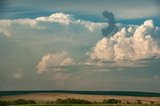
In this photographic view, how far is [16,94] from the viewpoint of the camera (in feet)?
150

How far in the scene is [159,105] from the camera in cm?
3278

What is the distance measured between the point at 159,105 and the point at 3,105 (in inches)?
456

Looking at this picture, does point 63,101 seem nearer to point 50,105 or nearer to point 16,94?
point 50,105

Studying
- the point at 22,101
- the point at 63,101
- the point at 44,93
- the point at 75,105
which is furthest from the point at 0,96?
the point at 44,93

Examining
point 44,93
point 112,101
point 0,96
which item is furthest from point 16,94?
point 112,101

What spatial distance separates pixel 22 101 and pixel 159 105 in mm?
10467

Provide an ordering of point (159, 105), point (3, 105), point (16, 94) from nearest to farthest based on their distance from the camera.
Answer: point (3, 105) → point (159, 105) → point (16, 94)

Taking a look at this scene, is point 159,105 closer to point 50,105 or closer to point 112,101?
point 112,101

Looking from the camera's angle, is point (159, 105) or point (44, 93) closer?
point (159, 105)

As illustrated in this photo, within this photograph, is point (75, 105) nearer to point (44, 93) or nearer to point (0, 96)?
point (0, 96)

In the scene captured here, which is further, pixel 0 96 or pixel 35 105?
pixel 0 96

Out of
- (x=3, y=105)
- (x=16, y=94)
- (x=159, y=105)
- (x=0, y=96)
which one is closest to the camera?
(x=3, y=105)

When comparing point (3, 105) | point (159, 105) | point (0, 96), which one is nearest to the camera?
point (3, 105)

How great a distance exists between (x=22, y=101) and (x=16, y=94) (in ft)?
38.3
